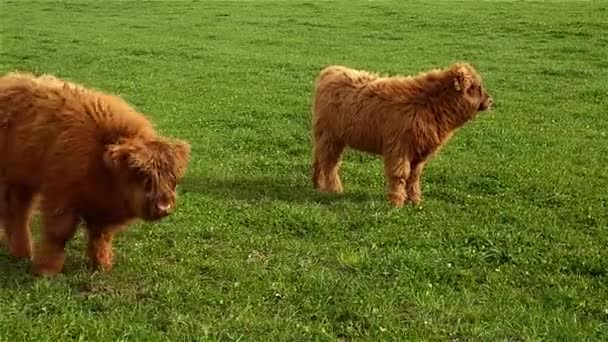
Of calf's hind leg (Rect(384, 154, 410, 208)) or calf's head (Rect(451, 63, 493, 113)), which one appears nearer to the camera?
calf's hind leg (Rect(384, 154, 410, 208))

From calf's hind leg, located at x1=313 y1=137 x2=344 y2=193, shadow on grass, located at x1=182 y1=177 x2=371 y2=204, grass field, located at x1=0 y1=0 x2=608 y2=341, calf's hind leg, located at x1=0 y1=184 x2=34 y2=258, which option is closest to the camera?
grass field, located at x1=0 y1=0 x2=608 y2=341

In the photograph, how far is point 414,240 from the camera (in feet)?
28.2

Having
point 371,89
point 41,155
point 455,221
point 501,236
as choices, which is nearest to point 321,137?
point 371,89

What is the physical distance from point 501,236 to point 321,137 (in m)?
3.81

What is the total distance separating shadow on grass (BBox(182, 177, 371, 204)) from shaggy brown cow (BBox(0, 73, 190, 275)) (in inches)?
125

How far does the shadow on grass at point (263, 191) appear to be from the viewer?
10587 millimetres

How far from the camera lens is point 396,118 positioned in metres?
11.0

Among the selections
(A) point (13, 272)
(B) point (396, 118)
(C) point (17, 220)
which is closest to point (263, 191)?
(B) point (396, 118)

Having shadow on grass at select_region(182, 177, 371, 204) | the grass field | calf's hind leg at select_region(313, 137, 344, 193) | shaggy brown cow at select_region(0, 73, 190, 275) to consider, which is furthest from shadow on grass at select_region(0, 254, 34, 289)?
calf's hind leg at select_region(313, 137, 344, 193)

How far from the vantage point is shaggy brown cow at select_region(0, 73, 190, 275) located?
6.81m

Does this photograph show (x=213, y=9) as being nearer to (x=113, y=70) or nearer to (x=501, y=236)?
(x=113, y=70)

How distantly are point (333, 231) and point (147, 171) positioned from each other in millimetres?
2896

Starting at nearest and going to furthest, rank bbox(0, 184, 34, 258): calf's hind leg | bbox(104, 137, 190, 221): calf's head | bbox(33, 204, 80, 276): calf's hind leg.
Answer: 1. bbox(104, 137, 190, 221): calf's head
2. bbox(33, 204, 80, 276): calf's hind leg
3. bbox(0, 184, 34, 258): calf's hind leg

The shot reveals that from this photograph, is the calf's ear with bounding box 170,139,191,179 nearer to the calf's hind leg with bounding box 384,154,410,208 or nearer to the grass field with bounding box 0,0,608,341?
the grass field with bounding box 0,0,608,341
